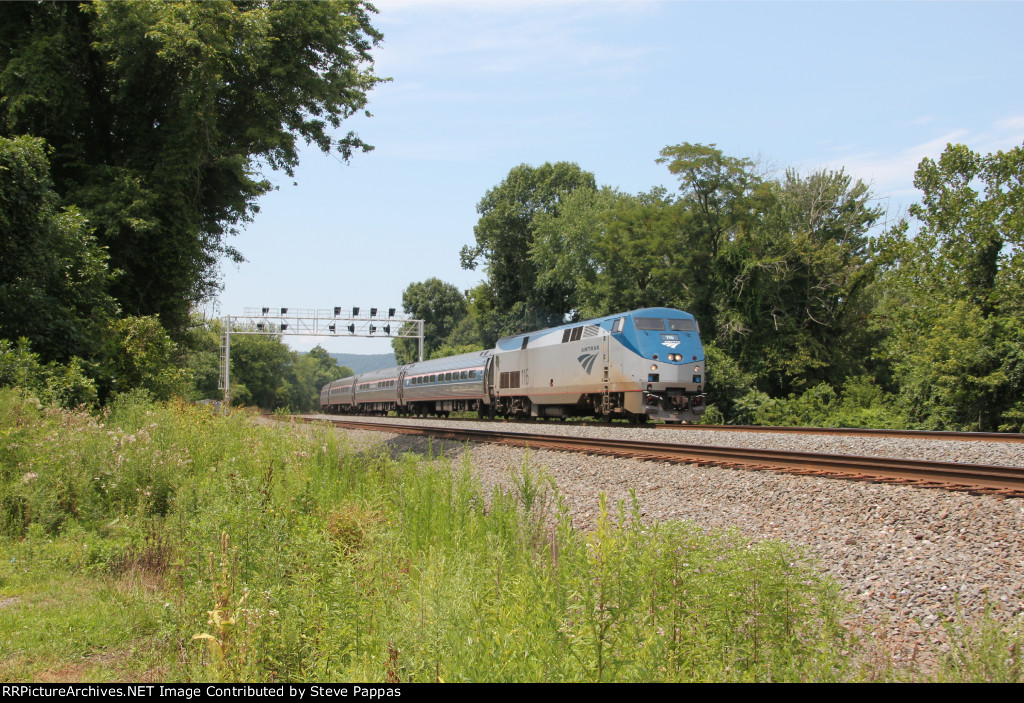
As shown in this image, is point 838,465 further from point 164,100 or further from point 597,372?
point 164,100

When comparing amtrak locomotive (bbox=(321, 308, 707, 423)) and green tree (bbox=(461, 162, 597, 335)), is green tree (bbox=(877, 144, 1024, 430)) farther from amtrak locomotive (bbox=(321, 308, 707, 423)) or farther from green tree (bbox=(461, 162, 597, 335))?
green tree (bbox=(461, 162, 597, 335))

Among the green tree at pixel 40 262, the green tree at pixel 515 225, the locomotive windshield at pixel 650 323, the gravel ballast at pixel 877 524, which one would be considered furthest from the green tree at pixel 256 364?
the gravel ballast at pixel 877 524

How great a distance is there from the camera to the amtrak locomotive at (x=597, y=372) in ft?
69.3

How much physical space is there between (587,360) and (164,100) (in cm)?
1541

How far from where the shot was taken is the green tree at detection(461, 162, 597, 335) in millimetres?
63469

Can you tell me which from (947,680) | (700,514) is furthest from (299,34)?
(947,680)

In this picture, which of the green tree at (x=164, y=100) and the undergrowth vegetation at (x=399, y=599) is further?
the green tree at (x=164, y=100)

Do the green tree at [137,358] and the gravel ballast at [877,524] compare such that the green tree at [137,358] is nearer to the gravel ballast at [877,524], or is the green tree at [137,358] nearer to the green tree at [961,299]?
the gravel ballast at [877,524]

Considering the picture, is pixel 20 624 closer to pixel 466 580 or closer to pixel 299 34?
pixel 466 580

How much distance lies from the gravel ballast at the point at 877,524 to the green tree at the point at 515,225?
5196 centimetres

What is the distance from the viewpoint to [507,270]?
2537 inches

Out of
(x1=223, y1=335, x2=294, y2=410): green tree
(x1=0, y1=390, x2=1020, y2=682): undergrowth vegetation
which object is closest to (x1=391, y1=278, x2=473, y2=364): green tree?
(x1=223, y1=335, x2=294, y2=410): green tree

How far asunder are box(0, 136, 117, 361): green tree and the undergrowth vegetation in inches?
396

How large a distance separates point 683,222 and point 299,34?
25926 millimetres
